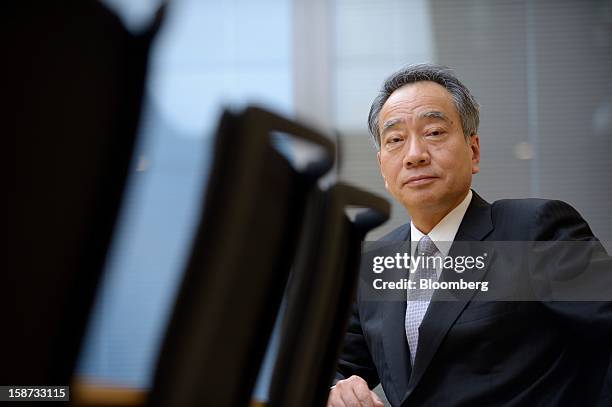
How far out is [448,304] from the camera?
79.6 inches

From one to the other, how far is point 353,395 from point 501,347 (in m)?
0.46

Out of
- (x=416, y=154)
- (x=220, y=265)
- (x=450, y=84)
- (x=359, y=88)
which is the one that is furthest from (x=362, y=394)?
(x=359, y=88)

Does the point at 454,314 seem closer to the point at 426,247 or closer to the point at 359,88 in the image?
the point at 426,247

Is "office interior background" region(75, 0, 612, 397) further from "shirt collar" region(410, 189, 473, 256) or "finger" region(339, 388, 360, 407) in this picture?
"finger" region(339, 388, 360, 407)

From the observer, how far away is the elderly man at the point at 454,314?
1921 mm

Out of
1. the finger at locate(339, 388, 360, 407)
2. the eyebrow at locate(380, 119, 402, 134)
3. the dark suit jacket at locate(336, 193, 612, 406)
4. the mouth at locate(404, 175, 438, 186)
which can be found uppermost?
the eyebrow at locate(380, 119, 402, 134)

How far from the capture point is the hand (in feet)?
5.53

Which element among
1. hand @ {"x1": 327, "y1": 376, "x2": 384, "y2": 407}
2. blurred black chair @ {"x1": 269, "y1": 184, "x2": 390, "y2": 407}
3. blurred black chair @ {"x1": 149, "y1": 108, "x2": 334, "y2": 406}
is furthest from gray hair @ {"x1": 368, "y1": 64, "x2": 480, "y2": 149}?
blurred black chair @ {"x1": 149, "y1": 108, "x2": 334, "y2": 406}

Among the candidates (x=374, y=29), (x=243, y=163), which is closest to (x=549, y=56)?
(x=374, y=29)

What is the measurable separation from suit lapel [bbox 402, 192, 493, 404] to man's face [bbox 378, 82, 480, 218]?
85 millimetres

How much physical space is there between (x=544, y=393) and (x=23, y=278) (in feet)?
5.37

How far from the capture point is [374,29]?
331cm

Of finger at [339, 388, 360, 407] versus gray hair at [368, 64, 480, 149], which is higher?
gray hair at [368, 64, 480, 149]

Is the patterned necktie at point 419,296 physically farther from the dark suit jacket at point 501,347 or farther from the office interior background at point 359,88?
the office interior background at point 359,88
